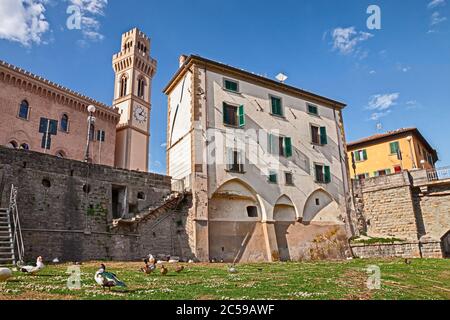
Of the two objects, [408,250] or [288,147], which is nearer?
[408,250]

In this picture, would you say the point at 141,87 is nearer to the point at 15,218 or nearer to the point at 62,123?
the point at 62,123

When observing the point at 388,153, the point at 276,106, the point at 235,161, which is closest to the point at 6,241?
the point at 235,161

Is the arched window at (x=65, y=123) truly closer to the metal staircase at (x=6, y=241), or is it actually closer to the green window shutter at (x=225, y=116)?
the green window shutter at (x=225, y=116)

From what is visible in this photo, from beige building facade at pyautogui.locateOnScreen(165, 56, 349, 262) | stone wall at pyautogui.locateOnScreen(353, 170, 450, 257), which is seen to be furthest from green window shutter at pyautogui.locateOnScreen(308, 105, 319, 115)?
stone wall at pyautogui.locateOnScreen(353, 170, 450, 257)

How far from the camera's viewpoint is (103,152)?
4688 centimetres

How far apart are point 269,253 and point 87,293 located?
19546 millimetres

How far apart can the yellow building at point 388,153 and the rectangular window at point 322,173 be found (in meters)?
8.56

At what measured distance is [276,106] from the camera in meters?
31.6

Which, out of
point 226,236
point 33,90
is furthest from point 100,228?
Result: point 33,90

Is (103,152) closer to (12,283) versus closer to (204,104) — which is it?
(204,104)

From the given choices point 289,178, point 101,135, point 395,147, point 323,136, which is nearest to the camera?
point 289,178

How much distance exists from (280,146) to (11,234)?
2071 centimetres

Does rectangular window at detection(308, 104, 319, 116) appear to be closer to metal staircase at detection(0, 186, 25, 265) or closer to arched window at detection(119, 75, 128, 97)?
metal staircase at detection(0, 186, 25, 265)
